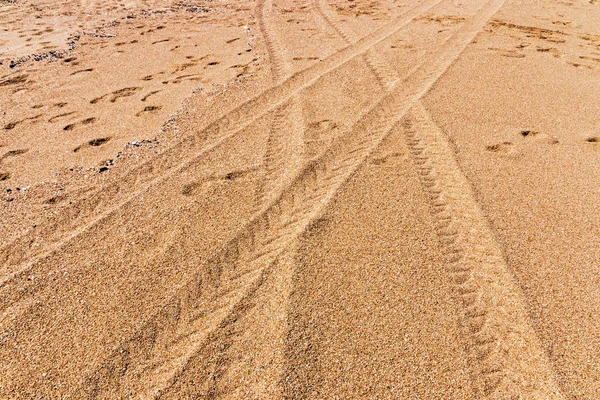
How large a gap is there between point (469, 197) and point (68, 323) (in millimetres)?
2403

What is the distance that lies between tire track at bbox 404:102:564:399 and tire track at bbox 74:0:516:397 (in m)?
0.60

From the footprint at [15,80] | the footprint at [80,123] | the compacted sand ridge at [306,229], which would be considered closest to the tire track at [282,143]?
the compacted sand ridge at [306,229]

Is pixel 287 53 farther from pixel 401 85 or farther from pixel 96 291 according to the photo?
pixel 96 291

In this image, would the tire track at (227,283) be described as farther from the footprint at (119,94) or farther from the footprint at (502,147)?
the footprint at (119,94)

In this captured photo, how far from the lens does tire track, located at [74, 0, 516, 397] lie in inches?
69.8

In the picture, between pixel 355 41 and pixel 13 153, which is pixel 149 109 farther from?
pixel 355 41

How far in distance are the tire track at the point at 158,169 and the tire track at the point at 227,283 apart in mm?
873

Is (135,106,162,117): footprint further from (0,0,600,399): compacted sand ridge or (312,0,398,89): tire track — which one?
(312,0,398,89): tire track

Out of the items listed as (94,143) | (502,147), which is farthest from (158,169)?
(502,147)

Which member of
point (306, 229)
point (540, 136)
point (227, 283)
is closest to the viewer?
point (227, 283)

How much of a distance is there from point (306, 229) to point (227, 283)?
0.57m

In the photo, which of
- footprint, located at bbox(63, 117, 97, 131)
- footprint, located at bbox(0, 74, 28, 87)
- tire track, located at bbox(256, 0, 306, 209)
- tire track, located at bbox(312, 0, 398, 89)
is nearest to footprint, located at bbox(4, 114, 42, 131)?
footprint, located at bbox(63, 117, 97, 131)

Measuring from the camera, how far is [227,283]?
2131mm

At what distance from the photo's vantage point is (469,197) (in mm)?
2629
